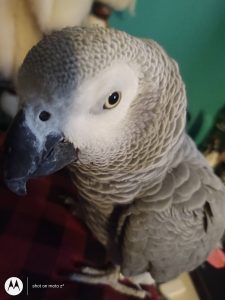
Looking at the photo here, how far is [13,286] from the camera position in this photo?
0.87 meters

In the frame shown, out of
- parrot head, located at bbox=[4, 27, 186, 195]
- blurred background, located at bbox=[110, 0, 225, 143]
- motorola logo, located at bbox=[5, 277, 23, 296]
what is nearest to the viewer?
parrot head, located at bbox=[4, 27, 186, 195]

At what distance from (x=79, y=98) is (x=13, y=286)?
562 millimetres

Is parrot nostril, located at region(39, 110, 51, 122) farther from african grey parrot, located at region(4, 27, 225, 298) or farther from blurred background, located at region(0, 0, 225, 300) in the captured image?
blurred background, located at region(0, 0, 225, 300)

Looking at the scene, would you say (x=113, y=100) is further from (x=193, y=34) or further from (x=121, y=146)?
(x=193, y=34)

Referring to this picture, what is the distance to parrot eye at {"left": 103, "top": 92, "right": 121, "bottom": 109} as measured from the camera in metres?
0.54

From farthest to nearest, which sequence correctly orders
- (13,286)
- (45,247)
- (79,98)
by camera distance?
(45,247)
(13,286)
(79,98)

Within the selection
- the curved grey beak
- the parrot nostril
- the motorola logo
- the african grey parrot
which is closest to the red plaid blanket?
the motorola logo

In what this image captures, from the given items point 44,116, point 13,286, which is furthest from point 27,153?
point 13,286

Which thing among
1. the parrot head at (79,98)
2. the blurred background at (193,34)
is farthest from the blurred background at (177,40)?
the parrot head at (79,98)

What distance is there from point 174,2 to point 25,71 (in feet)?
2.42

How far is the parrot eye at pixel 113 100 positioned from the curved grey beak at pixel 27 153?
0.08 meters

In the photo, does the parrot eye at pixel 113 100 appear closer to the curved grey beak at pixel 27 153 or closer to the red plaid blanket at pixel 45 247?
the curved grey beak at pixel 27 153

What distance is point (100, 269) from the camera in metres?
1.04

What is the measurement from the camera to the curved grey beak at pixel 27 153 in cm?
52
